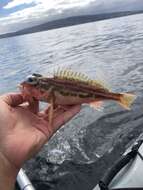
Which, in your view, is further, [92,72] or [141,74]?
[92,72]

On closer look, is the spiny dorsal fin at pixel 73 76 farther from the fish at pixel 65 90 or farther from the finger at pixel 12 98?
the finger at pixel 12 98

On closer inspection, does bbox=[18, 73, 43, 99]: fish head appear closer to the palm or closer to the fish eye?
the fish eye

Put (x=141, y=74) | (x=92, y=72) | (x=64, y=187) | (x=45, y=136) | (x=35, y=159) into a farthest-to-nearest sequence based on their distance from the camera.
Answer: (x=92, y=72) → (x=141, y=74) → (x=35, y=159) → (x=64, y=187) → (x=45, y=136)

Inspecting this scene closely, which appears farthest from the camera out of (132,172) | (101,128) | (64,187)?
(101,128)

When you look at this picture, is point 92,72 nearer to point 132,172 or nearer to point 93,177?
point 93,177

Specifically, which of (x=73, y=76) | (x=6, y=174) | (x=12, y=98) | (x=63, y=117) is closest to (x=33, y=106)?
(x=12, y=98)

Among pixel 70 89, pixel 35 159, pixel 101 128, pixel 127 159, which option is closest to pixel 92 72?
pixel 101 128

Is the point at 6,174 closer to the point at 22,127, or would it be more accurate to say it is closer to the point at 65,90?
the point at 22,127
